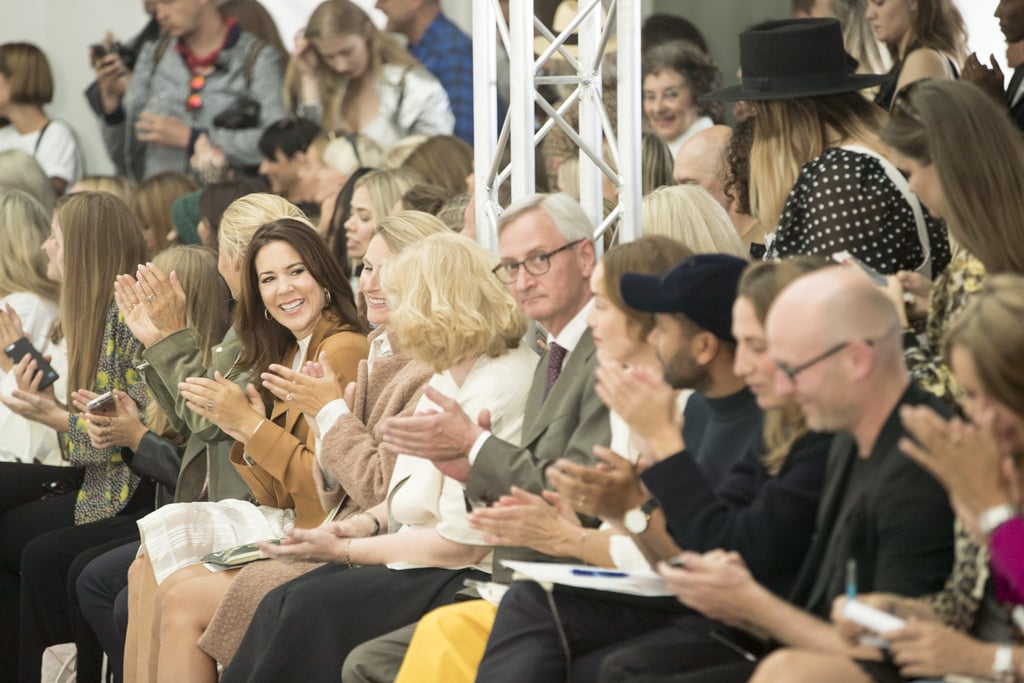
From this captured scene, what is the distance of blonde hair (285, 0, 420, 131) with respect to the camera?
9250 millimetres

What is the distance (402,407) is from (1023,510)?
89.8 inches

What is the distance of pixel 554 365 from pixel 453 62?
523 centimetres

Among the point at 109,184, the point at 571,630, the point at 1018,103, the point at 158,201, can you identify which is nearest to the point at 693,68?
the point at 1018,103

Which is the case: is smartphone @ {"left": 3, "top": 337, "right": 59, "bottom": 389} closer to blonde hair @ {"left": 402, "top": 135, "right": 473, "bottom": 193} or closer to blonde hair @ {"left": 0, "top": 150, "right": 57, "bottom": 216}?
blonde hair @ {"left": 402, "top": 135, "right": 473, "bottom": 193}

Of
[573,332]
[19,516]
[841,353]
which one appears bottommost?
[19,516]

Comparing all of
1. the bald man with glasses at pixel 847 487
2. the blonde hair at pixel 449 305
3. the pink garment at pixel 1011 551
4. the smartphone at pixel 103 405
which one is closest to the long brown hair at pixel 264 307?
the smartphone at pixel 103 405

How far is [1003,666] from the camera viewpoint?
252 centimetres

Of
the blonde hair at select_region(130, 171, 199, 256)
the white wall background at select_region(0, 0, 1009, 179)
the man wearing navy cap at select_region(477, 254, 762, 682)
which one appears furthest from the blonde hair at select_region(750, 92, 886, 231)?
the white wall background at select_region(0, 0, 1009, 179)

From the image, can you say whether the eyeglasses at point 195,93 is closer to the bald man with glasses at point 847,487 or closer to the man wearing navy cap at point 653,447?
the man wearing navy cap at point 653,447

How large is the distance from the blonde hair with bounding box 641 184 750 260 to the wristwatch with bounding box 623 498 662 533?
4.57ft

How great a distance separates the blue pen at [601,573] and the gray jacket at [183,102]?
21.6 ft

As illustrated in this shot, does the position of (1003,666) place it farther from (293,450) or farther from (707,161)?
(707,161)

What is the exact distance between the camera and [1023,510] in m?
2.54

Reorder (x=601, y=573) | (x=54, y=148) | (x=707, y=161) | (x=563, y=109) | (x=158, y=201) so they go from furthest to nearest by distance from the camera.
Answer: (x=54, y=148), (x=158, y=201), (x=707, y=161), (x=563, y=109), (x=601, y=573)
